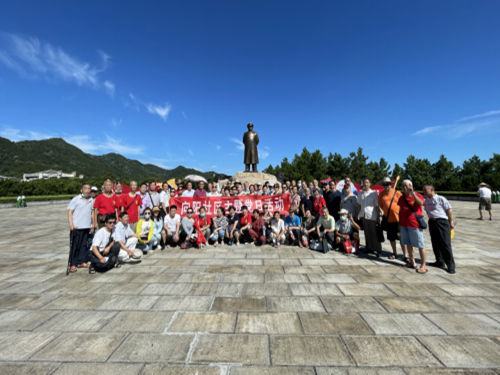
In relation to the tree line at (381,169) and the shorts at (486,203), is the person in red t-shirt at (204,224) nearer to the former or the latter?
the shorts at (486,203)

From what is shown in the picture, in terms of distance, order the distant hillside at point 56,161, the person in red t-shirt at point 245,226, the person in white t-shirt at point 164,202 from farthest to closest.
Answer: the distant hillside at point 56,161 → the person in white t-shirt at point 164,202 → the person in red t-shirt at point 245,226

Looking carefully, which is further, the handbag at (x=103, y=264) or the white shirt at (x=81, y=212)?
the white shirt at (x=81, y=212)

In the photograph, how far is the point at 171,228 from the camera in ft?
23.0

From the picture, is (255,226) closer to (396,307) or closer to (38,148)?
(396,307)

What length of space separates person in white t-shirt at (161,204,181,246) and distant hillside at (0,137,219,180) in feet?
318

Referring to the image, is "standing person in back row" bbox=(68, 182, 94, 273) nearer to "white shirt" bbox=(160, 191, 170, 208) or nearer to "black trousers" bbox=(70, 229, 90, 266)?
"black trousers" bbox=(70, 229, 90, 266)

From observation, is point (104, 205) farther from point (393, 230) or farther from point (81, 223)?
point (393, 230)

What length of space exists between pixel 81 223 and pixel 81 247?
58cm

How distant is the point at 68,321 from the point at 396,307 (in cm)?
457

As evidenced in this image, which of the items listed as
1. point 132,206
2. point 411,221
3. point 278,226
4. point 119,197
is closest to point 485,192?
point 411,221

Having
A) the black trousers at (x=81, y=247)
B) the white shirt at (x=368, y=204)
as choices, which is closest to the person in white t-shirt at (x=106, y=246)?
the black trousers at (x=81, y=247)

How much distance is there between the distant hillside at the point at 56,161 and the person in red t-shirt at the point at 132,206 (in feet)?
318

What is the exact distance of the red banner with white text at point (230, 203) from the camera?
26.8ft

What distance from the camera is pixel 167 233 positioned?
6930 mm
